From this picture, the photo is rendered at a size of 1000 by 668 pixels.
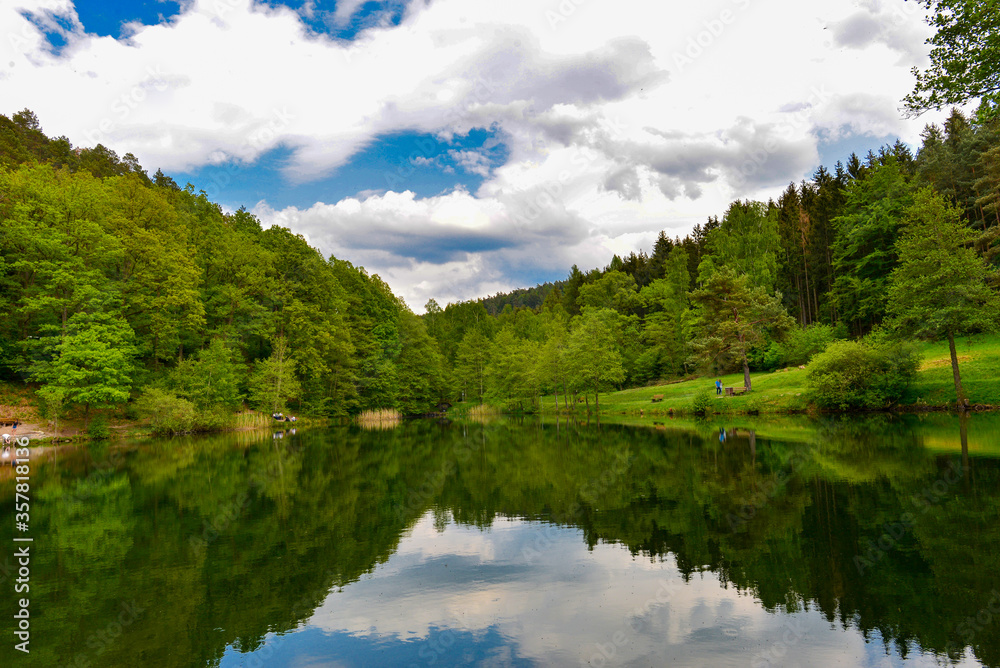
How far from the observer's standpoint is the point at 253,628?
8.55 meters

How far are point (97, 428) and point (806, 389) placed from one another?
60479 mm

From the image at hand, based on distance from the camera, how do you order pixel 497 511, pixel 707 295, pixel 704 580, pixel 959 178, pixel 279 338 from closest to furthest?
pixel 704 580, pixel 497 511, pixel 707 295, pixel 959 178, pixel 279 338

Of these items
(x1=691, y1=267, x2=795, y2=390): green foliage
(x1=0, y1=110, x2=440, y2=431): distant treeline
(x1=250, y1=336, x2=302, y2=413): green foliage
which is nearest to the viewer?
Answer: (x1=0, y1=110, x2=440, y2=431): distant treeline

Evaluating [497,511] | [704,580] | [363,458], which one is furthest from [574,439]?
[704,580]

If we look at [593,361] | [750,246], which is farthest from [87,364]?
[750,246]

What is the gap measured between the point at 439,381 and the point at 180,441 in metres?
52.1

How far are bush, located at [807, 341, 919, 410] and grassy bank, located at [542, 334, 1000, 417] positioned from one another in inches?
75.5

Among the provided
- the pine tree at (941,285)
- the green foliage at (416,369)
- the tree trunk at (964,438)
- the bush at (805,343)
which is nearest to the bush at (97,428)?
the green foliage at (416,369)

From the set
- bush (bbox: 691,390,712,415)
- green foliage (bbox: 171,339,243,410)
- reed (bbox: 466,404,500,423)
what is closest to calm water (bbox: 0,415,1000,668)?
bush (bbox: 691,390,712,415)

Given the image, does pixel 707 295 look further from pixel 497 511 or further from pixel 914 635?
pixel 914 635

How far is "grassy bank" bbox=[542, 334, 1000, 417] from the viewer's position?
1486 inches

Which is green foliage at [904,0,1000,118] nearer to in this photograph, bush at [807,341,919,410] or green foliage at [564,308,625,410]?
bush at [807,341,919,410]

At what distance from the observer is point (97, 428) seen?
146 ft

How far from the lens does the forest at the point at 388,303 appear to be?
41406mm
